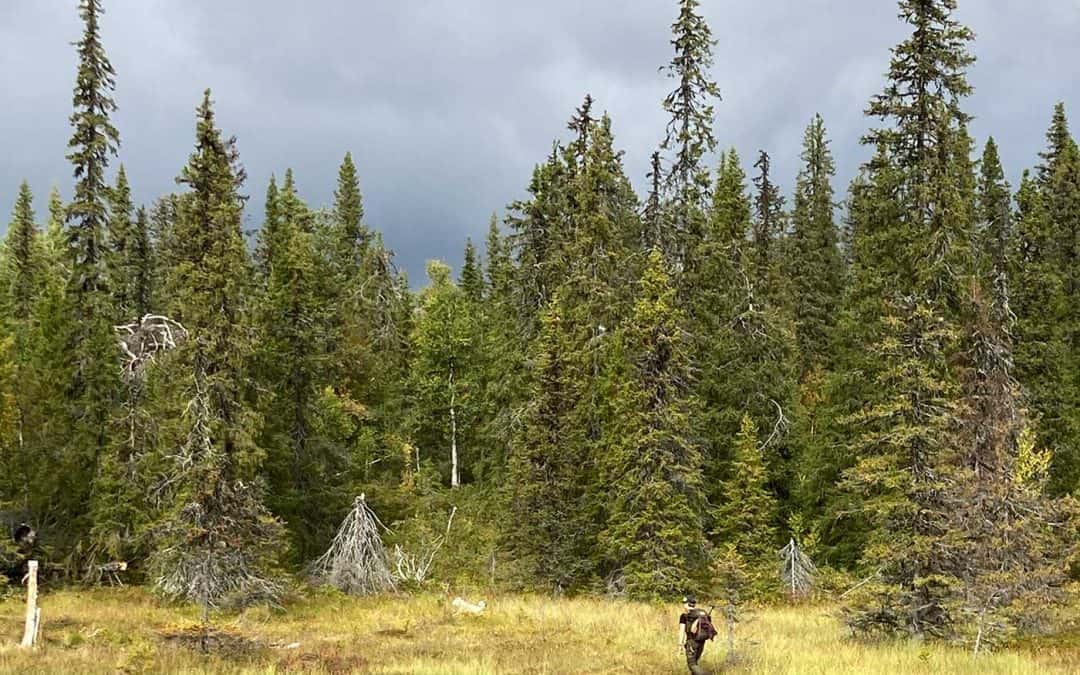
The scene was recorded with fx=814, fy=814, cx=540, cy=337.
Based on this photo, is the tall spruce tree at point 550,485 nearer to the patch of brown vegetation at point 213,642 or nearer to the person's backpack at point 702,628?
the patch of brown vegetation at point 213,642

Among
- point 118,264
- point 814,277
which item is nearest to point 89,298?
point 118,264

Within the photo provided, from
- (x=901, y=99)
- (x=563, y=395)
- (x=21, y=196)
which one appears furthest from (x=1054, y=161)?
(x=21, y=196)

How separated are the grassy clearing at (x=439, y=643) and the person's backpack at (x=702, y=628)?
104 cm

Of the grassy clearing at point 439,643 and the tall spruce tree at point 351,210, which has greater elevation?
the tall spruce tree at point 351,210

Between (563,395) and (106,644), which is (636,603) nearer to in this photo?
(563,395)

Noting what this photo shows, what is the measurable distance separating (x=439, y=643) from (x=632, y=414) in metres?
9.90

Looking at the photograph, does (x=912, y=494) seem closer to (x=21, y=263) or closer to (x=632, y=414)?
(x=632, y=414)

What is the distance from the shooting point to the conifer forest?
17.6 m

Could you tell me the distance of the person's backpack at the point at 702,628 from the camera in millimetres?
14734

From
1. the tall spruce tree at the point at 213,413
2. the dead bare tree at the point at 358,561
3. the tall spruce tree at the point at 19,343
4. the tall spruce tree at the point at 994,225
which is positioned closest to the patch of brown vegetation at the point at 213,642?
the tall spruce tree at the point at 213,413

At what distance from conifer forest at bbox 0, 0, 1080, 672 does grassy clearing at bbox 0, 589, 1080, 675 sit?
1261mm

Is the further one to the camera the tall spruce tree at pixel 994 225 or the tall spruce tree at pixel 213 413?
the tall spruce tree at pixel 994 225

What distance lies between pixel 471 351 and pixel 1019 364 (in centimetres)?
2791

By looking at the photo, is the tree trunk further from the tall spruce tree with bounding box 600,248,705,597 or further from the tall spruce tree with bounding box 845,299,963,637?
the tall spruce tree with bounding box 845,299,963,637
